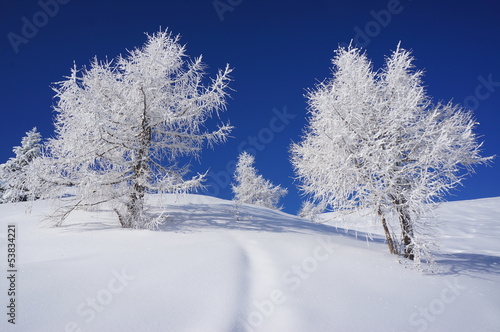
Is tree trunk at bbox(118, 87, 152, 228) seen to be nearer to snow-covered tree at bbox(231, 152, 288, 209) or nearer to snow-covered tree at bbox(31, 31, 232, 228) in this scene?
snow-covered tree at bbox(31, 31, 232, 228)

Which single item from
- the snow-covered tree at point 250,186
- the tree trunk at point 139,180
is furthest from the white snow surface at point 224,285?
the snow-covered tree at point 250,186

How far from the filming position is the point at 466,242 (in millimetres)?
11688

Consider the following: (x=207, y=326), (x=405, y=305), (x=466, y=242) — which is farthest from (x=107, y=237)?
(x=466, y=242)

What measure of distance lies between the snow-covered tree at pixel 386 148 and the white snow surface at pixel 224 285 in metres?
0.80

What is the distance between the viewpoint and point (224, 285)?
3.78 meters

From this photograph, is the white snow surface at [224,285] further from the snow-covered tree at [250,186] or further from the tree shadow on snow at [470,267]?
the snow-covered tree at [250,186]

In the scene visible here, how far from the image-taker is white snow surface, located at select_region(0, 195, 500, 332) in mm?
3031

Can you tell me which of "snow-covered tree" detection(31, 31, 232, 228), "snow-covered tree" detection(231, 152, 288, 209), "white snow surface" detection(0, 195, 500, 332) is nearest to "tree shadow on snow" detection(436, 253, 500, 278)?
"white snow surface" detection(0, 195, 500, 332)

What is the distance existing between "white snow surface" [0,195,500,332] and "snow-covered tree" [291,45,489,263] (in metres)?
0.80

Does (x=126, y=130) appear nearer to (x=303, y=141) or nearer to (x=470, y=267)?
(x=303, y=141)

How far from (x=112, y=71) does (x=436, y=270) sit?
10.2 m

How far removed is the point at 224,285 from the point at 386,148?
4807mm

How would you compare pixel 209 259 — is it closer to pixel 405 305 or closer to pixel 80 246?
pixel 80 246

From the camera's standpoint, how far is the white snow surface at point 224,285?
119 inches
